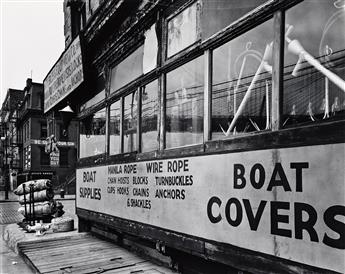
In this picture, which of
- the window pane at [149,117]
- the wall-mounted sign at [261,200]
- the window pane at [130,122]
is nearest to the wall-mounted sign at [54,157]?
the window pane at [130,122]

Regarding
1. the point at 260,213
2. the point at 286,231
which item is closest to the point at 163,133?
the point at 260,213

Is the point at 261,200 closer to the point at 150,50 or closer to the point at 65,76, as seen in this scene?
the point at 150,50

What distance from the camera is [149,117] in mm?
5305

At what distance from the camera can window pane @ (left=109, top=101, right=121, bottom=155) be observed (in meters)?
6.40

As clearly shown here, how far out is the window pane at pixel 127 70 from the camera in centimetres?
568

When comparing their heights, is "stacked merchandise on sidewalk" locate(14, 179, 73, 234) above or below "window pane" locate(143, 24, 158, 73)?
below

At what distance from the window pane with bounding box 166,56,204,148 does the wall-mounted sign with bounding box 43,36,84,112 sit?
133 inches

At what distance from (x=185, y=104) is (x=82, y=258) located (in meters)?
3.16

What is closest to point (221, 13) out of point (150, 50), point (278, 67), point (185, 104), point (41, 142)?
point (278, 67)

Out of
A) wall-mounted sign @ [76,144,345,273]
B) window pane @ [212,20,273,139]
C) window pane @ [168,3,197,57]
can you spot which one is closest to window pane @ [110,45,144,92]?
window pane @ [168,3,197,57]

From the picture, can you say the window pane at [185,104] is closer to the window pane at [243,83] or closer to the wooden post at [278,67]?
the window pane at [243,83]

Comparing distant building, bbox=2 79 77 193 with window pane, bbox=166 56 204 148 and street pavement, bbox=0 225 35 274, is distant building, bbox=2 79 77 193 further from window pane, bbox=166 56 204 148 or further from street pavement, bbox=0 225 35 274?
window pane, bbox=166 56 204 148

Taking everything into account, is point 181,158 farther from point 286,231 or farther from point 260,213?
point 286,231

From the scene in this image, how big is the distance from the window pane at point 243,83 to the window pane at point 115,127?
9.79 feet
